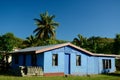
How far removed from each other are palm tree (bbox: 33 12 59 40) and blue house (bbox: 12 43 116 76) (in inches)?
771

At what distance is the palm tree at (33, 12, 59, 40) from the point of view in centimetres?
5153

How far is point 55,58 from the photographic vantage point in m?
26.8

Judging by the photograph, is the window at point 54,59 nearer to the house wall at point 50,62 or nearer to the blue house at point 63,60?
the blue house at point 63,60

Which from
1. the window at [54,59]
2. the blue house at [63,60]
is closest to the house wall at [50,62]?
the blue house at [63,60]

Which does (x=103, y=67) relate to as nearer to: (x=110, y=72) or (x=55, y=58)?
(x=110, y=72)

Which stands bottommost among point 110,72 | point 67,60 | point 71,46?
point 110,72

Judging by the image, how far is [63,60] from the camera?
2719 cm

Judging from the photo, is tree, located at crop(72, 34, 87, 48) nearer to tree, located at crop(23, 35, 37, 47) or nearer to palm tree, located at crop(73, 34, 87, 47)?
palm tree, located at crop(73, 34, 87, 47)

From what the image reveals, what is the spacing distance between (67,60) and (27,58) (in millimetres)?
5402

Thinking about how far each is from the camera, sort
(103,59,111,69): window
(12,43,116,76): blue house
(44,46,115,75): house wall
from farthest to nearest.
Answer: (103,59,111,69): window
(44,46,115,75): house wall
(12,43,116,76): blue house

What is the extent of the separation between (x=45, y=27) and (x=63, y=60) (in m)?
25.6

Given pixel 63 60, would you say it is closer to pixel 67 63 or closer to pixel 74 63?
pixel 67 63

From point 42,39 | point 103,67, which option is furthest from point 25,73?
point 42,39

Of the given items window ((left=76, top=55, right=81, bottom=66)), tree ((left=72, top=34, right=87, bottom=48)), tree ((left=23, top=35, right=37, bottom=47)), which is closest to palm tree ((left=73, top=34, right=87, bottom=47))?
tree ((left=72, top=34, right=87, bottom=48))
